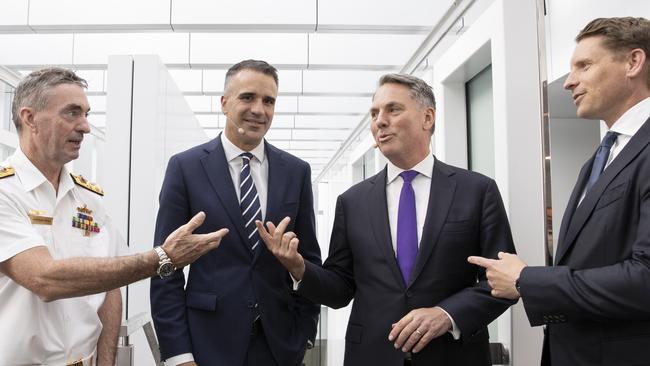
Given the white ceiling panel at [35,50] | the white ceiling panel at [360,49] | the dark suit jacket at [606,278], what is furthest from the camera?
the white ceiling panel at [35,50]

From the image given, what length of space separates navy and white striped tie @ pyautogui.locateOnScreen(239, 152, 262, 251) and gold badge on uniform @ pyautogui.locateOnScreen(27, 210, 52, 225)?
65 cm

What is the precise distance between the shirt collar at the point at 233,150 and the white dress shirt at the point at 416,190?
51 centimetres

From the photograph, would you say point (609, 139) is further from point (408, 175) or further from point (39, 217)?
point (39, 217)

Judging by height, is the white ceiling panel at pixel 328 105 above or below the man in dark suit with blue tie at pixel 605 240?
above

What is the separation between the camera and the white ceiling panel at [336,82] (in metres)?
6.13

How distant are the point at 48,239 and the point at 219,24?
243 cm

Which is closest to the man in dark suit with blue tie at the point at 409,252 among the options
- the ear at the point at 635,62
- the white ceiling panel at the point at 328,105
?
the ear at the point at 635,62

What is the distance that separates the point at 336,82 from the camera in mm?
6250

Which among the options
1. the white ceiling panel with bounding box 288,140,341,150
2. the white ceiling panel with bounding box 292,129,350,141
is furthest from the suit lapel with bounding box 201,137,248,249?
the white ceiling panel with bounding box 288,140,341,150

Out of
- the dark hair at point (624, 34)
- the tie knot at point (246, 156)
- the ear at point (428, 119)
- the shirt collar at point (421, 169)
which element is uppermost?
the dark hair at point (624, 34)

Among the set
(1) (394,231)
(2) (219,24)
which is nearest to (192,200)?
(1) (394,231)

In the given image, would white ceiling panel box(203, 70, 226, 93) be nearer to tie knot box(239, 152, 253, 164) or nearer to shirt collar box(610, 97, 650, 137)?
tie knot box(239, 152, 253, 164)

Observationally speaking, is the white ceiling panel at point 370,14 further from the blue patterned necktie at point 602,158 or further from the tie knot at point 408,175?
the blue patterned necktie at point 602,158

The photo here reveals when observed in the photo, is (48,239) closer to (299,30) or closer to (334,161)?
(299,30)
